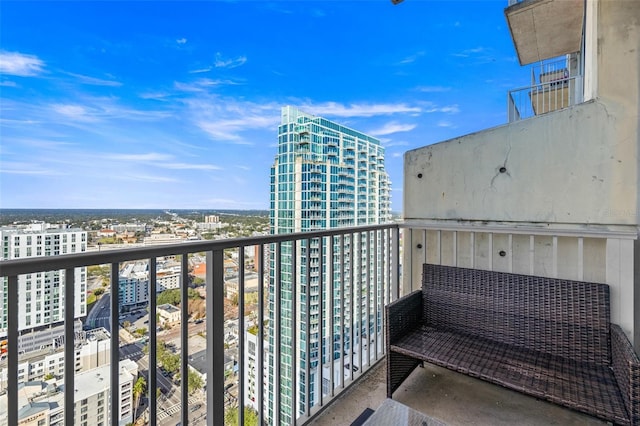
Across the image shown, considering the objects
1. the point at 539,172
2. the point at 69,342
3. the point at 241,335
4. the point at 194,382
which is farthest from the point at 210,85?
the point at 69,342

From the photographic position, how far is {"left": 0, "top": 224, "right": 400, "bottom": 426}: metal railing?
1062 mm

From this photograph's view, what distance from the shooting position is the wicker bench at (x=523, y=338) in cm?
157

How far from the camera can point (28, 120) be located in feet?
17.9

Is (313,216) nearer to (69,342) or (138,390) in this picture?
(138,390)

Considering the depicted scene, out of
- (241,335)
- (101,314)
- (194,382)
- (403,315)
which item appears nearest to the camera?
(101,314)

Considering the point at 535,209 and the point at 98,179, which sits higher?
the point at 98,179

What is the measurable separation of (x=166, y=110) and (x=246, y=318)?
42.8 ft

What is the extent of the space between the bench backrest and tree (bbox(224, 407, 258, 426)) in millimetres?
1490

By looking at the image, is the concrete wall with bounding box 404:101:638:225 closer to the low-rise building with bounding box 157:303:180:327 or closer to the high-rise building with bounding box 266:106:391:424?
the high-rise building with bounding box 266:106:391:424

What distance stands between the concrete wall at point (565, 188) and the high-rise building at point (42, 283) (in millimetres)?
2530

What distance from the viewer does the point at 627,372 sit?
4.73 feet

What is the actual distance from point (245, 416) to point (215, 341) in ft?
1.76

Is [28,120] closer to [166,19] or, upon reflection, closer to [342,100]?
[166,19]

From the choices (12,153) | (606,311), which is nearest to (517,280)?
(606,311)
